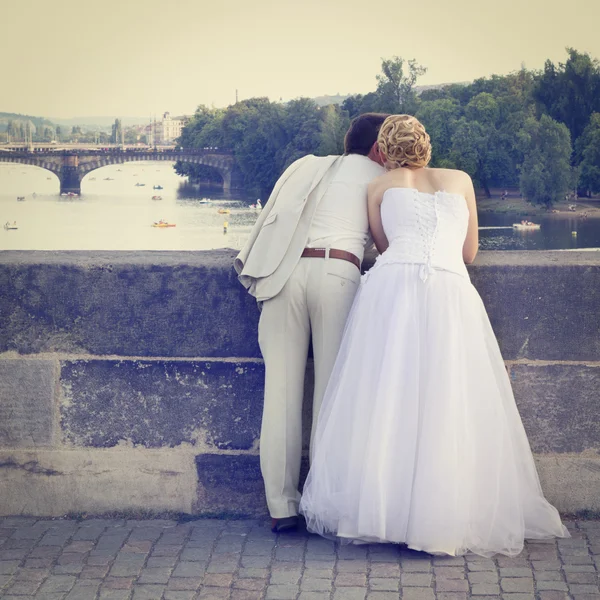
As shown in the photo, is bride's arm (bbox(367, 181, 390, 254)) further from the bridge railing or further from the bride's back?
the bridge railing

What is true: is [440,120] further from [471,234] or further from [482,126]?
[471,234]

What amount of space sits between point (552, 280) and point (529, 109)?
81068 millimetres

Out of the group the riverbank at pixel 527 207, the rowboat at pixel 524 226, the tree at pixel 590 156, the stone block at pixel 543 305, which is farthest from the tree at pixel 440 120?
the stone block at pixel 543 305

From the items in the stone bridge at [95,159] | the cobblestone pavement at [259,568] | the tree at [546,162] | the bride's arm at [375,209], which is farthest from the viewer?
the stone bridge at [95,159]

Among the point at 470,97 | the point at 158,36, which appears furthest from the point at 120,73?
the point at 470,97

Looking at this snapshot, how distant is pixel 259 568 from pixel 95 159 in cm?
8583

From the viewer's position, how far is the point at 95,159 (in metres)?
85.9

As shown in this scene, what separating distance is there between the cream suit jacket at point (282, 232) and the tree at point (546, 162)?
69071mm

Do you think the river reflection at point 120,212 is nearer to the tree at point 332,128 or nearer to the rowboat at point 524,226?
the tree at point 332,128

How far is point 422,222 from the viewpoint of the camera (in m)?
3.15

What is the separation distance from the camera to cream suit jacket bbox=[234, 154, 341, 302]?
3105 millimetres

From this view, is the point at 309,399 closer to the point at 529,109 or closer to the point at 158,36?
the point at 529,109

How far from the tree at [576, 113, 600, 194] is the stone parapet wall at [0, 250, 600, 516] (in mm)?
72667

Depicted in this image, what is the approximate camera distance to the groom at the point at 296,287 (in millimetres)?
3121
